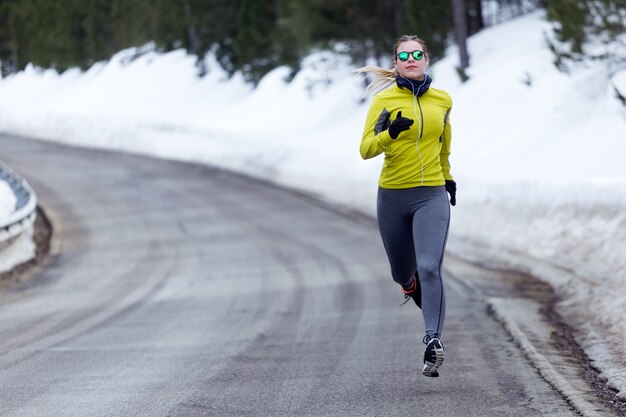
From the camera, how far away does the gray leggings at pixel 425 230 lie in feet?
19.9

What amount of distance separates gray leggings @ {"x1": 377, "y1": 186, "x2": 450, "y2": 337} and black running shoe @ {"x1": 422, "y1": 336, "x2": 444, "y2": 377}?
4.3 inches

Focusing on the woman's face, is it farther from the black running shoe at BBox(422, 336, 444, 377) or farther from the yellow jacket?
the black running shoe at BBox(422, 336, 444, 377)

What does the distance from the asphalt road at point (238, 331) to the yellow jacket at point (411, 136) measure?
1.29m

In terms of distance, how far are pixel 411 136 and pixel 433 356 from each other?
130cm

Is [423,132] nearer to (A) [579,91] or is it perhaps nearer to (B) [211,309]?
(B) [211,309]

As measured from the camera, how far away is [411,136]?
19.7 feet

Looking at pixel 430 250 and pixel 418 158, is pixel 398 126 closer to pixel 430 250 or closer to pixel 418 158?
pixel 418 158

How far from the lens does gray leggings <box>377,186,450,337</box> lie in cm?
605

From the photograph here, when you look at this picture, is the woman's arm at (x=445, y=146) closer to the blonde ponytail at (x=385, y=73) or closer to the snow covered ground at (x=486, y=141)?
the blonde ponytail at (x=385, y=73)

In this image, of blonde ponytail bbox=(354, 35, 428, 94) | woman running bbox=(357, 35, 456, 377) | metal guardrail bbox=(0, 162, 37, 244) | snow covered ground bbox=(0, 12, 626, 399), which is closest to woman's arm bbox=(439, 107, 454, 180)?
woman running bbox=(357, 35, 456, 377)

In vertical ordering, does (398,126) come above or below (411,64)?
below

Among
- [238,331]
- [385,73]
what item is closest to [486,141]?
[238,331]

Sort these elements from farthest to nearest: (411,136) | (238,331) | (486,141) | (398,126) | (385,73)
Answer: (486,141) < (238,331) < (385,73) < (411,136) < (398,126)

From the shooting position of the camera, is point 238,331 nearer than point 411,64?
No
